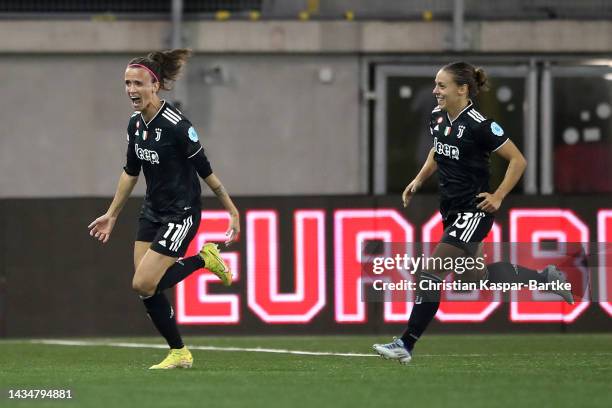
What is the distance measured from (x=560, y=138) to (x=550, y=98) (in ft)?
1.78

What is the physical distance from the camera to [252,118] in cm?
2034

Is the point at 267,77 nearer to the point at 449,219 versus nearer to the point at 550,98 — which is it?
the point at 550,98

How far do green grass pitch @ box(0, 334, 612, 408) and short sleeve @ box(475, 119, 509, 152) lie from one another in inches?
58.7

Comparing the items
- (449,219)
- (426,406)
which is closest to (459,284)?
(449,219)

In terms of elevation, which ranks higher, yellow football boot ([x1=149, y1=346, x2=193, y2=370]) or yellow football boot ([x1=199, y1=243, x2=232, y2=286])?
yellow football boot ([x1=199, y1=243, x2=232, y2=286])

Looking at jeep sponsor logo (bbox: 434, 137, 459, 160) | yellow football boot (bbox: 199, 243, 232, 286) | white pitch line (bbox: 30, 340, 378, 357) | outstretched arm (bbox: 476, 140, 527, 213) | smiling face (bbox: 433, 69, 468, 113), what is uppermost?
smiling face (bbox: 433, 69, 468, 113)

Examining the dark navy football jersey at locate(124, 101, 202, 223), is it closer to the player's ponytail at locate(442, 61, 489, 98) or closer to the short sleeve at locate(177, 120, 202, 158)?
the short sleeve at locate(177, 120, 202, 158)

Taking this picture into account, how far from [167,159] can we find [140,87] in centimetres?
51

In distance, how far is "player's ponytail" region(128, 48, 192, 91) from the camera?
33.7 ft

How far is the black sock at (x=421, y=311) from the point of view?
415 inches

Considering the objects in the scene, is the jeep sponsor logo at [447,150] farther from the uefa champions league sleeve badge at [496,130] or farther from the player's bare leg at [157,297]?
the player's bare leg at [157,297]

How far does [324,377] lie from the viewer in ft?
31.3

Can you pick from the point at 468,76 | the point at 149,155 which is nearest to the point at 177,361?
the point at 149,155

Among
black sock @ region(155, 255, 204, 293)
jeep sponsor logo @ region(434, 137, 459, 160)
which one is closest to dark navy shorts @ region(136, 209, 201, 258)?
black sock @ region(155, 255, 204, 293)
